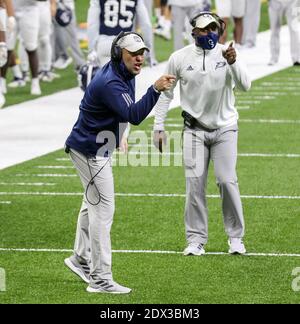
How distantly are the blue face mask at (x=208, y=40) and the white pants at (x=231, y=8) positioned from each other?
571 inches

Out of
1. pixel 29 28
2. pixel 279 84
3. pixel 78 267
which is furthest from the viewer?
pixel 279 84

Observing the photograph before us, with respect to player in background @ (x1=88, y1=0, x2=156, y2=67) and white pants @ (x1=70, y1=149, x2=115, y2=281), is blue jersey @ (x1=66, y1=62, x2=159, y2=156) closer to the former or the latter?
white pants @ (x1=70, y1=149, x2=115, y2=281)

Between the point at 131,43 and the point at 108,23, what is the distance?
22.4 ft

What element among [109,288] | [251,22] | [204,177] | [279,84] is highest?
[251,22]

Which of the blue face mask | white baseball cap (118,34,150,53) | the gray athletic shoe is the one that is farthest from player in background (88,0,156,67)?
white baseball cap (118,34,150,53)

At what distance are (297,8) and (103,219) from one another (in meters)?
14.9

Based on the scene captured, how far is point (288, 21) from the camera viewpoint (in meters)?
24.1

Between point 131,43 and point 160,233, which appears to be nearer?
point 131,43

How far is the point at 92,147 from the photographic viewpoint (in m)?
9.93

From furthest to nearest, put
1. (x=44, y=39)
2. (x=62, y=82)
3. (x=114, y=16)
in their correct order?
(x=62, y=82) < (x=44, y=39) < (x=114, y=16)

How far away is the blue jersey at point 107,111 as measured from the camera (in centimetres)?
956

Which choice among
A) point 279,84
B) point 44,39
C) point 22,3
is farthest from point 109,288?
point 279,84

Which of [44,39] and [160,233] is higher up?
[44,39]

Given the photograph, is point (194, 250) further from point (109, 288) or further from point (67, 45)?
point (67, 45)
